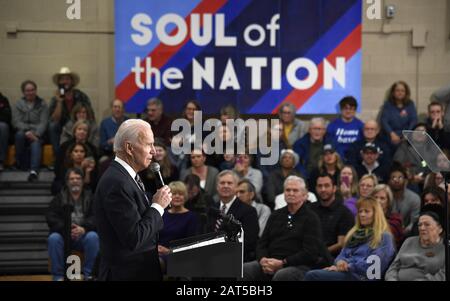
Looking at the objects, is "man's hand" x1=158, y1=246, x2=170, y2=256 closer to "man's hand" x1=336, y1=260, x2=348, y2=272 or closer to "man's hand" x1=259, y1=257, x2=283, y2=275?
"man's hand" x1=259, y1=257, x2=283, y2=275

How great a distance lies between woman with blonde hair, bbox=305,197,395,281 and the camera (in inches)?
242

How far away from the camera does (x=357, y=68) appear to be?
7266 millimetres

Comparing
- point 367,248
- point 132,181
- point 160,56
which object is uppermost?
point 160,56

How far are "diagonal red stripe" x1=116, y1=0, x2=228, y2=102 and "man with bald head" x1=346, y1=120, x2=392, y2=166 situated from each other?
140cm

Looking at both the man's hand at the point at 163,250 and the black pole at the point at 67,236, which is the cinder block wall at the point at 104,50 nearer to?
the black pole at the point at 67,236

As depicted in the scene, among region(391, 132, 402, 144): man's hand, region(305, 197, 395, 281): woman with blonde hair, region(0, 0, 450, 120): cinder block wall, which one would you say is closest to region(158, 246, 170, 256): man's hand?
region(305, 197, 395, 281): woman with blonde hair

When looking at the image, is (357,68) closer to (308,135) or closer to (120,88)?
(308,135)

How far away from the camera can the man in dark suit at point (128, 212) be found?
376 cm

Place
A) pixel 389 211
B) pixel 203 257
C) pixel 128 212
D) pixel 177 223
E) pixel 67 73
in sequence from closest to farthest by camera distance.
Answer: pixel 128 212 → pixel 203 257 → pixel 177 223 → pixel 389 211 → pixel 67 73

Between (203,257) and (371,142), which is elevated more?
(371,142)

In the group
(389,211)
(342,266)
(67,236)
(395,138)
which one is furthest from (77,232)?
(395,138)

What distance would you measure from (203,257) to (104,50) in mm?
3322

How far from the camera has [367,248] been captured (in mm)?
6188

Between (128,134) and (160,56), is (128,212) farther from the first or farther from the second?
(160,56)
